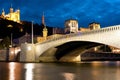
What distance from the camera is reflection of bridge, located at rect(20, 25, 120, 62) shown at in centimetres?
3834

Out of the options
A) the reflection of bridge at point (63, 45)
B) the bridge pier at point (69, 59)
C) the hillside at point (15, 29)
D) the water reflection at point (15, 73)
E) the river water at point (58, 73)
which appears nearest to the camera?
the water reflection at point (15, 73)

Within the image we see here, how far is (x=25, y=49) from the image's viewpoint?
5638cm

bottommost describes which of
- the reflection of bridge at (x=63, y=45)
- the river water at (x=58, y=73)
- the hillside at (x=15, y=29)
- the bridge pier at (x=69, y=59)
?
the river water at (x=58, y=73)

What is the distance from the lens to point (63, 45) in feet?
168

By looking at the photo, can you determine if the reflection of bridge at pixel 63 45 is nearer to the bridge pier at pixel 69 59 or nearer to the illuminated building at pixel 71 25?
the bridge pier at pixel 69 59

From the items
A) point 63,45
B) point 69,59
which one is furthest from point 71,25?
point 63,45

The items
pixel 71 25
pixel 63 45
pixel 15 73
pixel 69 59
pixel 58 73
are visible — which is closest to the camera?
pixel 15 73

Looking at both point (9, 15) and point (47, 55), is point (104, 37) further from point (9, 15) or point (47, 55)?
point (9, 15)

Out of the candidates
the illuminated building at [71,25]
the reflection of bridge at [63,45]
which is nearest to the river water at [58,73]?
the reflection of bridge at [63,45]

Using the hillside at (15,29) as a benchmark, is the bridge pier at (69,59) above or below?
below

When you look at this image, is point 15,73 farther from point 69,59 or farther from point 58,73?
point 69,59

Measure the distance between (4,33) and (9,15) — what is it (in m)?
41.0

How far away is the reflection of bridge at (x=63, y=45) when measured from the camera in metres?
38.3

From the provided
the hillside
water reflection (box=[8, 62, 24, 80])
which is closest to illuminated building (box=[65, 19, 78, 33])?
the hillside
